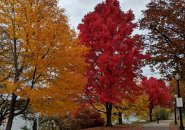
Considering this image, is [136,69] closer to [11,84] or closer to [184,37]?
[184,37]

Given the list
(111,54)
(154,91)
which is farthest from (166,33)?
(154,91)

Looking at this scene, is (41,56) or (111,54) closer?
(41,56)

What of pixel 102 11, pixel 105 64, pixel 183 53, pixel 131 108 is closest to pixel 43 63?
pixel 183 53

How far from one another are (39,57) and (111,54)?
1583 centimetres

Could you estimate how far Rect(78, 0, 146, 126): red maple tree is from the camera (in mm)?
32938

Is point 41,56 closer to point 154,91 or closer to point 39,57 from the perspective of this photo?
point 39,57

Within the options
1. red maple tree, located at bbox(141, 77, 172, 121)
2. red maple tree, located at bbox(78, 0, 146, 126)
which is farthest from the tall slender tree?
red maple tree, located at bbox(141, 77, 172, 121)

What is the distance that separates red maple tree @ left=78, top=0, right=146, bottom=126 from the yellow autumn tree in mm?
13276

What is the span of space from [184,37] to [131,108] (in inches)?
982

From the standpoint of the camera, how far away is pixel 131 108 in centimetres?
4838

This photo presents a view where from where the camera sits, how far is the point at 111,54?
33.5m

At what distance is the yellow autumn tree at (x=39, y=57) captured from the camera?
1820 centimetres

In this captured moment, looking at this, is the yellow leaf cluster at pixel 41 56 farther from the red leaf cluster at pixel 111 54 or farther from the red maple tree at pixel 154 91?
the red maple tree at pixel 154 91

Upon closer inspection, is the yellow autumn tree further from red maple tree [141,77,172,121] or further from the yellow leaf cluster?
red maple tree [141,77,172,121]
